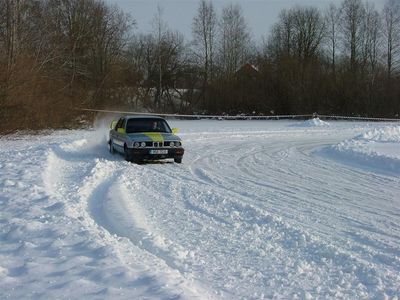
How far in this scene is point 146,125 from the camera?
1750 cm

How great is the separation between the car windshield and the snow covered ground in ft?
8.32

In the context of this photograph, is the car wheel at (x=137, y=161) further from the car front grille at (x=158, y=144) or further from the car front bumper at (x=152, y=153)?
the car front grille at (x=158, y=144)

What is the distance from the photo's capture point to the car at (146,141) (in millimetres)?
15781

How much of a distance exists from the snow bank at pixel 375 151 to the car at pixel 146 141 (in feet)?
18.8

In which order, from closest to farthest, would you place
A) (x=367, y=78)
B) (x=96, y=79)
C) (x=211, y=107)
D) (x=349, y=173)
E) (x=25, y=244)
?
(x=25, y=244) → (x=349, y=173) → (x=96, y=79) → (x=367, y=78) → (x=211, y=107)

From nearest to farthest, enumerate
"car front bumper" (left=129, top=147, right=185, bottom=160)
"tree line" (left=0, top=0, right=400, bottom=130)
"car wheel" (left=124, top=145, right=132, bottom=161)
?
"car front bumper" (left=129, top=147, right=185, bottom=160) < "car wheel" (left=124, top=145, right=132, bottom=161) < "tree line" (left=0, top=0, right=400, bottom=130)

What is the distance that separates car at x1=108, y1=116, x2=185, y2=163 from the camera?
1578 centimetres

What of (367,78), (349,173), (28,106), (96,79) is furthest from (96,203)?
(367,78)

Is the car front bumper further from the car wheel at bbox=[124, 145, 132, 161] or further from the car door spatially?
the car door

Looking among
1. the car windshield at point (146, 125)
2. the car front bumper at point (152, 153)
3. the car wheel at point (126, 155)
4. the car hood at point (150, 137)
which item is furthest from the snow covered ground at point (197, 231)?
the car windshield at point (146, 125)

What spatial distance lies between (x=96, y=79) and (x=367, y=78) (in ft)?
98.2

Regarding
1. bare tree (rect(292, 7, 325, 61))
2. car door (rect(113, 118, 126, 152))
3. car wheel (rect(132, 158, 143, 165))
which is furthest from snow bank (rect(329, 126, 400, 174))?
bare tree (rect(292, 7, 325, 61))

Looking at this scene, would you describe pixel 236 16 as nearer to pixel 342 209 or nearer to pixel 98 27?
pixel 98 27

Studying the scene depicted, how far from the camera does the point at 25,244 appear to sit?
21.2 feet
